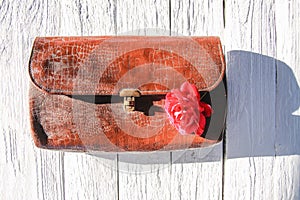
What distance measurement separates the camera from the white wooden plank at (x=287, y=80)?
0.79 meters

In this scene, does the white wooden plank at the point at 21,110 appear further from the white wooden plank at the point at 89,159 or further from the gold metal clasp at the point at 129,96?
the gold metal clasp at the point at 129,96

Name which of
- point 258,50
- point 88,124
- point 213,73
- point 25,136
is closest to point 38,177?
point 25,136

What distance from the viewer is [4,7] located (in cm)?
78

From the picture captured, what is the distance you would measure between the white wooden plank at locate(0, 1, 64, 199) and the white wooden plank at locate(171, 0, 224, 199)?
250 mm

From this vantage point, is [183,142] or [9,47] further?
[9,47]

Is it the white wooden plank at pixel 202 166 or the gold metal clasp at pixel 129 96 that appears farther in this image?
the white wooden plank at pixel 202 166

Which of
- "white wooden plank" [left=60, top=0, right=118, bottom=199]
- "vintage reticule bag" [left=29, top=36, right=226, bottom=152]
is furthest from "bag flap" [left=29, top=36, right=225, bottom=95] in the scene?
"white wooden plank" [left=60, top=0, right=118, bottom=199]

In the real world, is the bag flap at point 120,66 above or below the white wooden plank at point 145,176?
above

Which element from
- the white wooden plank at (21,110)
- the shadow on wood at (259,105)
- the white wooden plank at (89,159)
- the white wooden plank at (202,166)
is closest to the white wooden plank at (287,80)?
the shadow on wood at (259,105)

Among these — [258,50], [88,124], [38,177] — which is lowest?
[38,177]

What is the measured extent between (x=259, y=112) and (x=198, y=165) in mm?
170

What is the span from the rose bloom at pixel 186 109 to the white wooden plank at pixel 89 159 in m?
0.23

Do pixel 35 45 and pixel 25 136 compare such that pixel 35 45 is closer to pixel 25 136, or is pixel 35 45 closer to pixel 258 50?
pixel 25 136

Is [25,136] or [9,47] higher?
[9,47]
